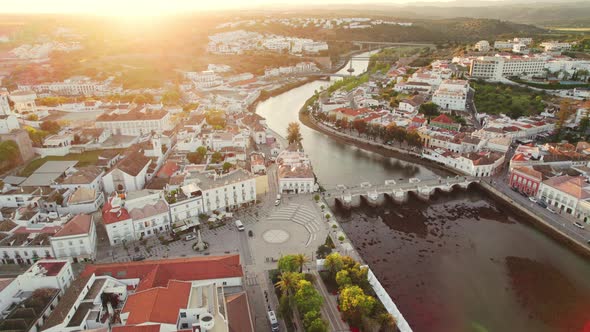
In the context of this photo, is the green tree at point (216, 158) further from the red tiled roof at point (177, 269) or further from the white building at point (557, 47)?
the white building at point (557, 47)

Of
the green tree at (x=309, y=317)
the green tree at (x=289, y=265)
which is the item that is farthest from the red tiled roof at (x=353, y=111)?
the green tree at (x=309, y=317)

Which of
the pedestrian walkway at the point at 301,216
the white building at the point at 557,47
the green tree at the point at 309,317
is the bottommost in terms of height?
the pedestrian walkway at the point at 301,216

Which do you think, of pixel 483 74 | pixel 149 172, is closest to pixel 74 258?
pixel 149 172

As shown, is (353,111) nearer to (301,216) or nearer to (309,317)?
(301,216)

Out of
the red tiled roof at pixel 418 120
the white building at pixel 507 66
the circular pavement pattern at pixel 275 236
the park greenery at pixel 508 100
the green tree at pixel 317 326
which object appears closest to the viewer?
the green tree at pixel 317 326

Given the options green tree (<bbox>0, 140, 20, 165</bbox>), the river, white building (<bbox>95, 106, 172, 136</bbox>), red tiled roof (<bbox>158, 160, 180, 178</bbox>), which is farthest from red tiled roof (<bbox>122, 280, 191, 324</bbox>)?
white building (<bbox>95, 106, 172, 136</bbox>)

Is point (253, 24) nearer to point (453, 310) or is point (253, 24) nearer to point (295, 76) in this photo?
point (295, 76)
